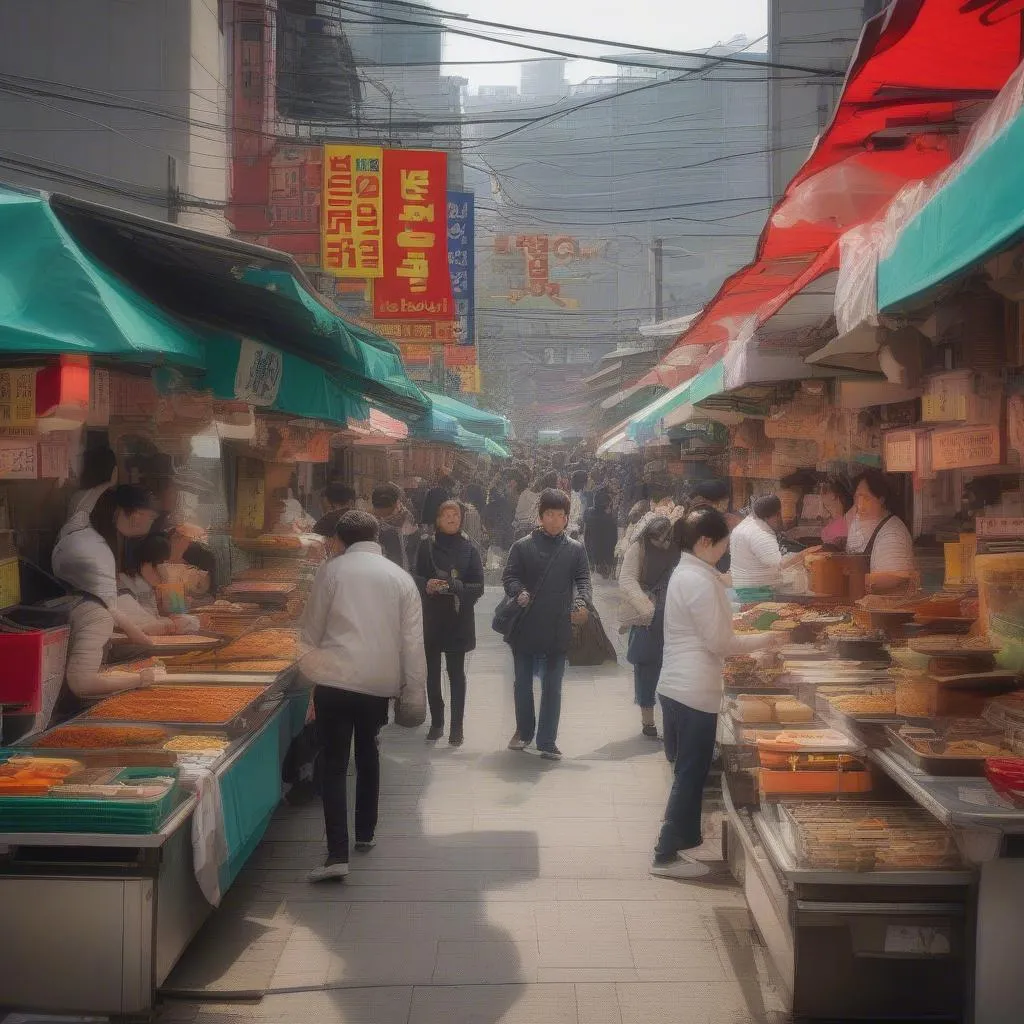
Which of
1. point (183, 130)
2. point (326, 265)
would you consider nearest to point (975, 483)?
point (326, 265)

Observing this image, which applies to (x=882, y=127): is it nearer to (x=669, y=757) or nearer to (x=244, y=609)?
(x=669, y=757)

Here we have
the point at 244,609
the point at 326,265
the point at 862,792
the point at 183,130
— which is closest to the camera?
the point at 862,792

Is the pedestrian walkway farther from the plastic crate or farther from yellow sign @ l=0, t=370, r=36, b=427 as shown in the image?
Answer: yellow sign @ l=0, t=370, r=36, b=427

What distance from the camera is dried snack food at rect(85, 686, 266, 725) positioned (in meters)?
5.86

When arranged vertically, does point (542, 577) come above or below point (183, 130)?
below

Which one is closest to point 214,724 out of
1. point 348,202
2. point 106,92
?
point 348,202

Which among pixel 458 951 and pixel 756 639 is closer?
pixel 458 951

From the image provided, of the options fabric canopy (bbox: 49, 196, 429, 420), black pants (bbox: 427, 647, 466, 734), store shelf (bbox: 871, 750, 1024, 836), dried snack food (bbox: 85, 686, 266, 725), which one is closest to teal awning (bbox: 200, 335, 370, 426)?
fabric canopy (bbox: 49, 196, 429, 420)

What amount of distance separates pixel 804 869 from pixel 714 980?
931 mm

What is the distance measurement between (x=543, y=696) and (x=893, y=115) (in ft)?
18.0

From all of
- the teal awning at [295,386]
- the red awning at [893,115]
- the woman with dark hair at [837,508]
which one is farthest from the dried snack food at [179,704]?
the woman with dark hair at [837,508]

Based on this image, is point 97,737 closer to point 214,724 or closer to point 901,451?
point 214,724

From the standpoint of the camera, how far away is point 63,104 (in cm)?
1870

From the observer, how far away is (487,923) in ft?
18.5
